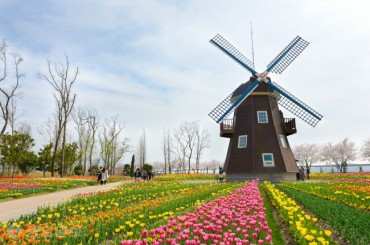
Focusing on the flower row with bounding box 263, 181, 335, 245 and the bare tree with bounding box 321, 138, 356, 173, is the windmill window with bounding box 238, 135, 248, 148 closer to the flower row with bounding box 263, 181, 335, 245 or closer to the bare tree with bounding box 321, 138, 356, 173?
the flower row with bounding box 263, 181, 335, 245

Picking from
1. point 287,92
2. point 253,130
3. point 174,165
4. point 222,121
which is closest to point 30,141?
point 222,121

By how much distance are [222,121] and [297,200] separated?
16012mm

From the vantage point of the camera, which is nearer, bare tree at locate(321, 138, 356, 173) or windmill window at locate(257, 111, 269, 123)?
windmill window at locate(257, 111, 269, 123)

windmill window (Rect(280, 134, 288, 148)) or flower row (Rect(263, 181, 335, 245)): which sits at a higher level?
windmill window (Rect(280, 134, 288, 148))

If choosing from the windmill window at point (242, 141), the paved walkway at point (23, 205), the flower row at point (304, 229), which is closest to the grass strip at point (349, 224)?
the flower row at point (304, 229)

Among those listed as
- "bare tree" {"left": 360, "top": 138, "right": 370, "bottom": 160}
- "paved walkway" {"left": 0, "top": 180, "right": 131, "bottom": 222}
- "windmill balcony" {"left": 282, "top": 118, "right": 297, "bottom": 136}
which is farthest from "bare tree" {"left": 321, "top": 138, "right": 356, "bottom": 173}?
"paved walkway" {"left": 0, "top": 180, "right": 131, "bottom": 222}

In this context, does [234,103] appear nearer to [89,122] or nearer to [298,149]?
[89,122]

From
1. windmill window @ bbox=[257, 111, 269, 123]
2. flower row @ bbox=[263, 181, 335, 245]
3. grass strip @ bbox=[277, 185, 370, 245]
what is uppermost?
windmill window @ bbox=[257, 111, 269, 123]

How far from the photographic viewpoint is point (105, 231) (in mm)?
5797

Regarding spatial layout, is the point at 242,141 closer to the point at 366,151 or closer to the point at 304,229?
the point at 304,229

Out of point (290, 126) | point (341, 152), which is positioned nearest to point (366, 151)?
point (341, 152)

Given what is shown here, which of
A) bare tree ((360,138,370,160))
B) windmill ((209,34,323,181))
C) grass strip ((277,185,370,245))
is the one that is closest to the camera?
grass strip ((277,185,370,245))

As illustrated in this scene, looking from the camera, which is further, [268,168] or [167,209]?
[268,168]

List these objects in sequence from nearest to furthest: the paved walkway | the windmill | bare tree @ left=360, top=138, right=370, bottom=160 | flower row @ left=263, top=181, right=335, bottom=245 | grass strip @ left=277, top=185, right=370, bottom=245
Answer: flower row @ left=263, top=181, right=335, bottom=245
grass strip @ left=277, top=185, right=370, bottom=245
the paved walkway
the windmill
bare tree @ left=360, top=138, right=370, bottom=160
